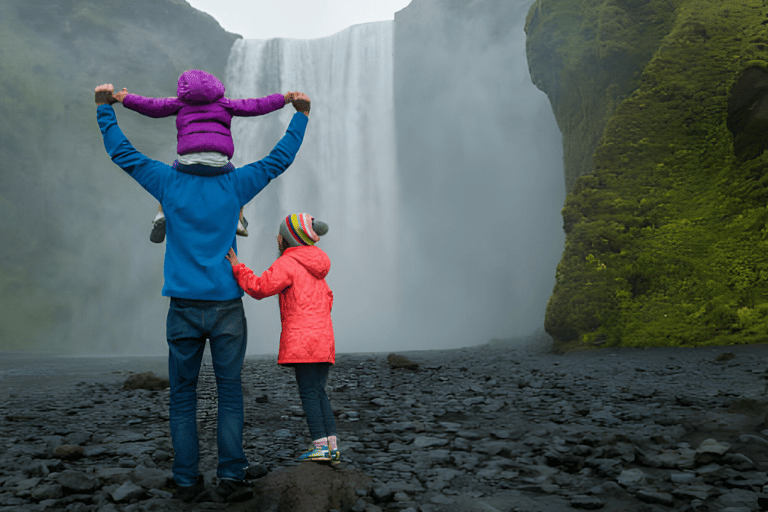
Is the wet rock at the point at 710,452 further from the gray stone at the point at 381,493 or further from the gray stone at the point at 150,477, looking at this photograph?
the gray stone at the point at 150,477

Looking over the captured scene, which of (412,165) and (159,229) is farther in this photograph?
(412,165)

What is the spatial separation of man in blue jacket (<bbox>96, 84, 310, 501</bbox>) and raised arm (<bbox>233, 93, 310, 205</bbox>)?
8cm

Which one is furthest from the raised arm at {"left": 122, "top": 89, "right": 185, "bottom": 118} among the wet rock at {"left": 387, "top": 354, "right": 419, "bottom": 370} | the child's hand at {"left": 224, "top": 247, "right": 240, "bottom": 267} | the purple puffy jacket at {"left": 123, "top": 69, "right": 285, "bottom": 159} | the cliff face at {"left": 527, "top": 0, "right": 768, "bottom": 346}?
the cliff face at {"left": 527, "top": 0, "right": 768, "bottom": 346}

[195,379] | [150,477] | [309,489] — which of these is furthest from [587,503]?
[150,477]

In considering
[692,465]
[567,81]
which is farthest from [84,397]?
[567,81]

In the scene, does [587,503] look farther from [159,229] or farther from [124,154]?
[124,154]

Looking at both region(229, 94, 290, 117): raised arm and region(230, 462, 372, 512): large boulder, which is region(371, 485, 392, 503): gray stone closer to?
region(230, 462, 372, 512): large boulder

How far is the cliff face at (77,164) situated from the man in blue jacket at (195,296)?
30200 mm

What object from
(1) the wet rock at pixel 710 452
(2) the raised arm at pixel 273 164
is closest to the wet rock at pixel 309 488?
(2) the raised arm at pixel 273 164

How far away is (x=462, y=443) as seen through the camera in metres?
4.17

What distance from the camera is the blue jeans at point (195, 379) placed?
119 inches

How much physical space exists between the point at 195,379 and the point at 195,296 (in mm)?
547

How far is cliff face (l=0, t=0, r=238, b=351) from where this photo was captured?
1139 inches

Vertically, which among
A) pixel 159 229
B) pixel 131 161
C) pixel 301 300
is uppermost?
pixel 131 161
